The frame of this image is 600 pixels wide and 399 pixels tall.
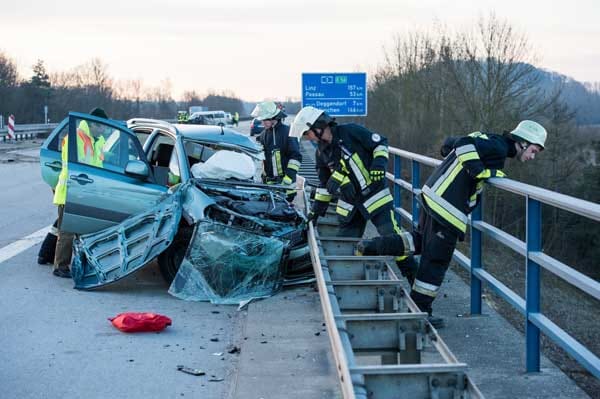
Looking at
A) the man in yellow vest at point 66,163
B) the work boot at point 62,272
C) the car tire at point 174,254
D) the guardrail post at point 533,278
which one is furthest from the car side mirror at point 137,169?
the guardrail post at point 533,278

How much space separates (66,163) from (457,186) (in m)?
4.92

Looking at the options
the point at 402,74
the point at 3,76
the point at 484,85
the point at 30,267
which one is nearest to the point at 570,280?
the point at 30,267

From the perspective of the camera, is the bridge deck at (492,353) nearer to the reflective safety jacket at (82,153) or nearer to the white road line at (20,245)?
the reflective safety jacket at (82,153)

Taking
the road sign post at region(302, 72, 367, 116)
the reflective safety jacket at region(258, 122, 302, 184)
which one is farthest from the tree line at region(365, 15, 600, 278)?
the reflective safety jacket at region(258, 122, 302, 184)

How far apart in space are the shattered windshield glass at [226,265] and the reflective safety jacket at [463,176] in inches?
91.2

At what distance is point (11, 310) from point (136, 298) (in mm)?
1227

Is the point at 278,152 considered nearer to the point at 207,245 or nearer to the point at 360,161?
the point at 207,245

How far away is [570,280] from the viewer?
4.80 meters

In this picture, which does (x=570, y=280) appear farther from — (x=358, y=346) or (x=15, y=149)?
(x=15, y=149)

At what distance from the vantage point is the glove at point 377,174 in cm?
769

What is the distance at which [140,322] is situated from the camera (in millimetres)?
7246

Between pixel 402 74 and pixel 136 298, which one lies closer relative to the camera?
pixel 136 298

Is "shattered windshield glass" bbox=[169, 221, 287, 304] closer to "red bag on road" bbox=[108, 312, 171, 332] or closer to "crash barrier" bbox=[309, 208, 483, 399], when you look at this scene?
"crash barrier" bbox=[309, 208, 483, 399]

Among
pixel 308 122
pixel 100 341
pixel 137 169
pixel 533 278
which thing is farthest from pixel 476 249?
pixel 137 169
